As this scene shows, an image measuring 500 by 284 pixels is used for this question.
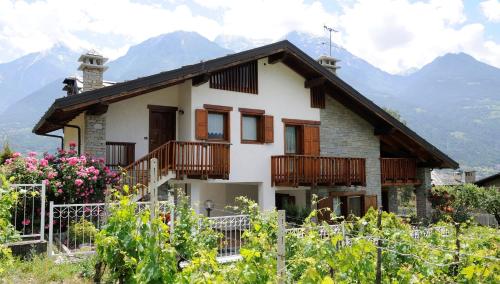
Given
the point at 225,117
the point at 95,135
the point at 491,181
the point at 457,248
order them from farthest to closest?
the point at 491,181 → the point at 225,117 → the point at 95,135 → the point at 457,248

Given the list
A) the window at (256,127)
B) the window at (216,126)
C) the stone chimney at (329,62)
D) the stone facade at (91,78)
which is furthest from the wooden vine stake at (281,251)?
the stone chimney at (329,62)

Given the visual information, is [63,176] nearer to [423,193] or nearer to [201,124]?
[201,124]

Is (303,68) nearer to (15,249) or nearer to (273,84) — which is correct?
(273,84)

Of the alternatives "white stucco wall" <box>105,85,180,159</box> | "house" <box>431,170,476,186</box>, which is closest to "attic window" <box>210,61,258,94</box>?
"white stucco wall" <box>105,85,180,159</box>

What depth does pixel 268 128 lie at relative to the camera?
597 inches

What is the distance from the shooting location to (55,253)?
826cm

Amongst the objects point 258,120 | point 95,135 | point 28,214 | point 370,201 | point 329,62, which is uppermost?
point 329,62

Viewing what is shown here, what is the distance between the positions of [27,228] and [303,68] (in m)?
10.3

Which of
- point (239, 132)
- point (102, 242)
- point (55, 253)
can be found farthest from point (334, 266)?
point (239, 132)

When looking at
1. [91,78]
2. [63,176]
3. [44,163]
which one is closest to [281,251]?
[63,176]

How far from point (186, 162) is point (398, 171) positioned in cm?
995

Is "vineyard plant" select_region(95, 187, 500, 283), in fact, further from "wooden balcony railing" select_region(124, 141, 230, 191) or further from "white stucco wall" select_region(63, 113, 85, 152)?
"white stucco wall" select_region(63, 113, 85, 152)

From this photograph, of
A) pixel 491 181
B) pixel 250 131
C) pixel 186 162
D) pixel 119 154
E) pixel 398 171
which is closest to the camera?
pixel 186 162

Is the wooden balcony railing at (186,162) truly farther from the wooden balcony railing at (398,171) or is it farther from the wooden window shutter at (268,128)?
the wooden balcony railing at (398,171)
